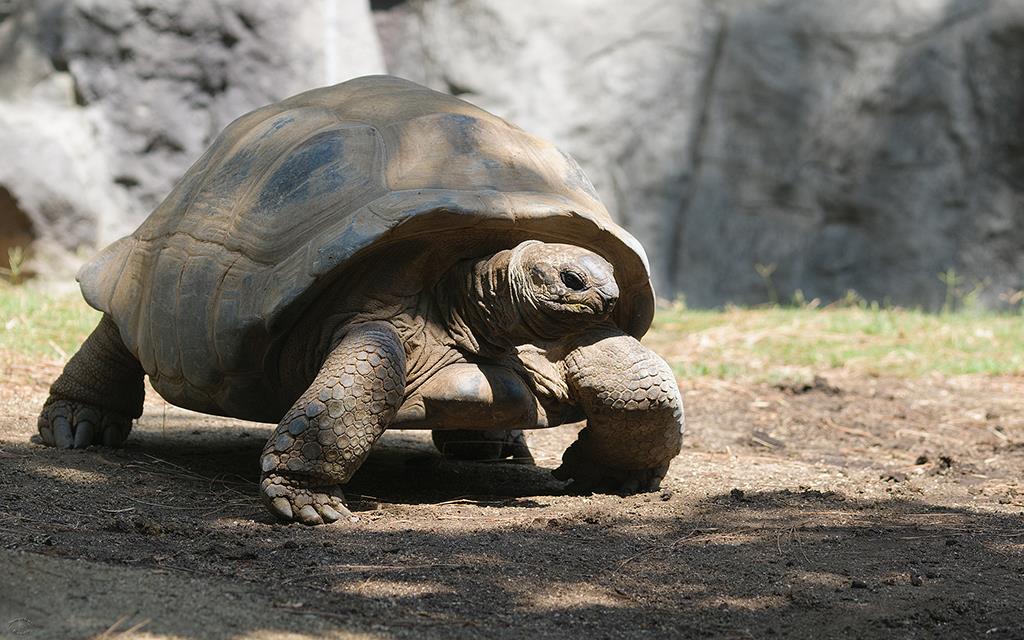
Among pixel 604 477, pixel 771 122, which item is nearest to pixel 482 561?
pixel 604 477

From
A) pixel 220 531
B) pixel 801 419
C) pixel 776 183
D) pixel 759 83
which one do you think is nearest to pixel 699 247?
pixel 776 183

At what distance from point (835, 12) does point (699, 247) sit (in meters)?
→ 2.20

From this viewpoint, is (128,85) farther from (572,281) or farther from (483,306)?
(572,281)

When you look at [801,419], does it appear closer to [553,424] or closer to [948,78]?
[553,424]

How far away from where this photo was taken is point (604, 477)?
12.5ft

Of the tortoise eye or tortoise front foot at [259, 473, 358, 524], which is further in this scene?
the tortoise eye

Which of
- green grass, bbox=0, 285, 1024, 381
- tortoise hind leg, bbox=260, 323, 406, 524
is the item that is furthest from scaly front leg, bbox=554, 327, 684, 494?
green grass, bbox=0, 285, 1024, 381

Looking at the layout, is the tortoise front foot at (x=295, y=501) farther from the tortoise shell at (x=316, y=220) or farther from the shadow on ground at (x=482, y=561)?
the tortoise shell at (x=316, y=220)

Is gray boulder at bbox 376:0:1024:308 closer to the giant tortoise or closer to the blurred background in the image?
the blurred background

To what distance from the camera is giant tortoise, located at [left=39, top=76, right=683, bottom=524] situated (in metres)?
3.24

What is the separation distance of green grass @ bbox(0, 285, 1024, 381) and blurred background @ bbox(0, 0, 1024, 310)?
1632mm

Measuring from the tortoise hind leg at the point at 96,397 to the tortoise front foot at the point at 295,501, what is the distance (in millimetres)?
1195

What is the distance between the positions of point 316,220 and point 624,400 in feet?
3.32

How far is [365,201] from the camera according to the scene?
3.37 metres
